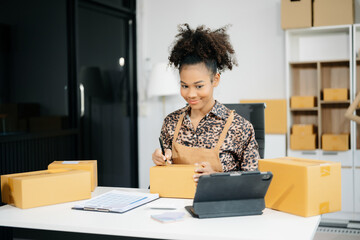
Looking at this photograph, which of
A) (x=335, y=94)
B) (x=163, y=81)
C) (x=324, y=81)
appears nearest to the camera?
(x=335, y=94)

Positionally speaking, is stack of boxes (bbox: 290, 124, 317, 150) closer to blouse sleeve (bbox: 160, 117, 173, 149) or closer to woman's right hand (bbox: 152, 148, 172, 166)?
blouse sleeve (bbox: 160, 117, 173, 149)

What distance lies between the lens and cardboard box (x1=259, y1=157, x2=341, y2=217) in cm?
149

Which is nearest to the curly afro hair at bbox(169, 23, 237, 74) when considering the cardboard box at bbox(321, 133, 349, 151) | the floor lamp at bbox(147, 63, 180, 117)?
the cardboard box at bbox(321, 133, 349, 151)

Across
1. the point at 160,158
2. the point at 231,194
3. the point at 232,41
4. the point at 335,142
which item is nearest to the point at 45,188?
the point at 160,158

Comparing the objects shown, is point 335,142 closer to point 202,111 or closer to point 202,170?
point 202,111

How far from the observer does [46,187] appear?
172cm

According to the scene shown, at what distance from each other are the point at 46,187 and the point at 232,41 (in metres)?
3.26

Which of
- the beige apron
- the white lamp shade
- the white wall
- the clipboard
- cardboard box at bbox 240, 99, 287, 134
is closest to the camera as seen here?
the clipboard

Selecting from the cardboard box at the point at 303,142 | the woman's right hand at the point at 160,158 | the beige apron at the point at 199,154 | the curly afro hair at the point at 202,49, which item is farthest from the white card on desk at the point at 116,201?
the cardboard box at the point at 303,142

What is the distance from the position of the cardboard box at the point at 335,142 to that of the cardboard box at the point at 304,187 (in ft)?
8.08

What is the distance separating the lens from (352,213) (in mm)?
3912

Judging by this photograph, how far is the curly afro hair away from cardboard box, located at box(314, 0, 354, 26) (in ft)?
7.06

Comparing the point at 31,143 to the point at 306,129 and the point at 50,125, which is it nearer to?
the point at 50,125

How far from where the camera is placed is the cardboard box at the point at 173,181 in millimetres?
1767
